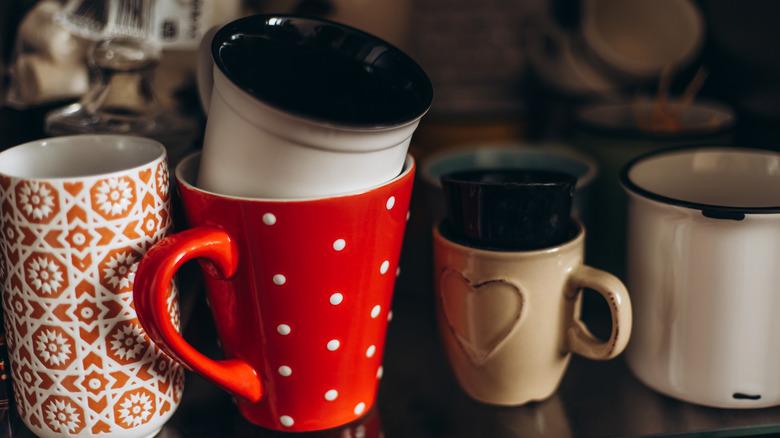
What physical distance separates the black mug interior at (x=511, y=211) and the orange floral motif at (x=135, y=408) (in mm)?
220

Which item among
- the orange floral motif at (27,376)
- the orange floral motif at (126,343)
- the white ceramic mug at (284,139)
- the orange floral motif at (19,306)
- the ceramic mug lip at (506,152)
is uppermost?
the white ceramic mug at (284,139)

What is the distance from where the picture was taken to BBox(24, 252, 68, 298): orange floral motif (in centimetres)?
46

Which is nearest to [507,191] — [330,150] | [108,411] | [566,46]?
[330,150]

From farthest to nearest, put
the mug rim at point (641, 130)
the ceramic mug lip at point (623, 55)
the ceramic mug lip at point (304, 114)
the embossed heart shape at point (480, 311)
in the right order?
the ceramic mug lip at point (623, 55) → the mug rim at point (641, 130) → the embossed heart shape at point (480, 311) → the ceramic mug lip at point (304, 114)

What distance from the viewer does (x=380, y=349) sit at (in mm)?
551

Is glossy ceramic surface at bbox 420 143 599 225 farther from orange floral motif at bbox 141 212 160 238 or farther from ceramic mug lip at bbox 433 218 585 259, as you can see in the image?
orange floral motif at bbox 141 212 160 238

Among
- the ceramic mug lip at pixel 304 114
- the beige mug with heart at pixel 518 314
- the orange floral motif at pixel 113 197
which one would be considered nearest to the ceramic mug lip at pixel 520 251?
the beige mug with heart at pixel 518 314

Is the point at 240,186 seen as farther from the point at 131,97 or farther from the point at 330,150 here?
the point at 131,97

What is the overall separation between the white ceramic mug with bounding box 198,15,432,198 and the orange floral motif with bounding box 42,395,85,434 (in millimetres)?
154

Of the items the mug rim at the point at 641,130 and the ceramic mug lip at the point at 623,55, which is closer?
the mug rim at the point at 641,130

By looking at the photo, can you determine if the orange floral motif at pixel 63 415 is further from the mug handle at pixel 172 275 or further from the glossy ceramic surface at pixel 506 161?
the glossy ceramic surface at pixel 506 161

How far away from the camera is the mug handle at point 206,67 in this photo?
0.50 m

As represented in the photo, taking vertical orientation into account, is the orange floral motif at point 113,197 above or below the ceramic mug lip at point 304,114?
below

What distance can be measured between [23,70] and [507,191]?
15.9 inches
